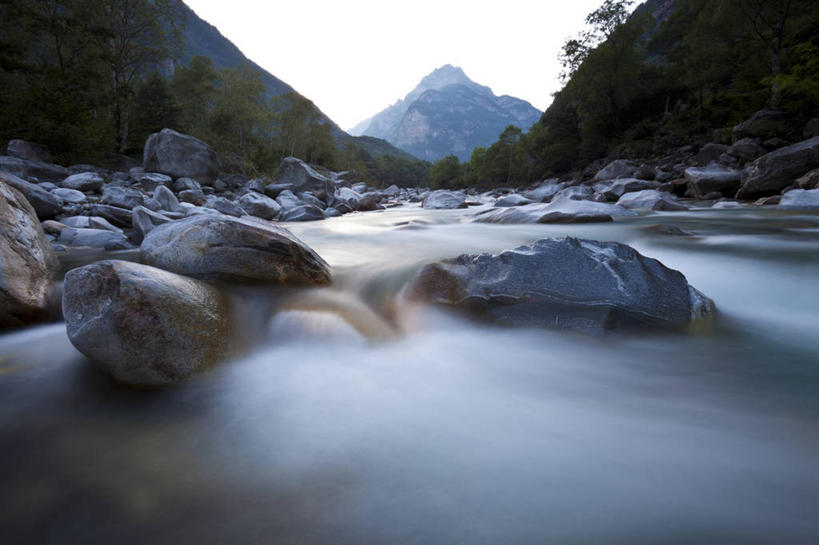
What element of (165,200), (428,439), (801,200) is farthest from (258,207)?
(801,200)

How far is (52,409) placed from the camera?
4.54 feet

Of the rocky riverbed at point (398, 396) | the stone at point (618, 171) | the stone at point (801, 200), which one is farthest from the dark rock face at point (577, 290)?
the stone at point (618, 171)

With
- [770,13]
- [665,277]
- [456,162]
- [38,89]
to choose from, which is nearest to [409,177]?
[456,162]

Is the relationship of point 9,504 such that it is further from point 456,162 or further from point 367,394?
point 456,162

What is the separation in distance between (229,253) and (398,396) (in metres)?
1.62

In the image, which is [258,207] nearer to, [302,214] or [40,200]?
[302,214]

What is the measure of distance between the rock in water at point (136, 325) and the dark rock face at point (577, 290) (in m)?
1.43

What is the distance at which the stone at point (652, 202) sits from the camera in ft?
29.4

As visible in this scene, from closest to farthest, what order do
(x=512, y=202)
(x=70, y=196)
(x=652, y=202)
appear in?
(x=70, y=196) → (x=652, y=202) → (x=512, y=202)

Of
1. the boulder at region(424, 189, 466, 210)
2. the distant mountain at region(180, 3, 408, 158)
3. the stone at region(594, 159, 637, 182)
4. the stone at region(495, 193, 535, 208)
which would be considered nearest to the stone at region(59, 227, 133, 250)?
the boulder at region(424, 189, 466, 210)

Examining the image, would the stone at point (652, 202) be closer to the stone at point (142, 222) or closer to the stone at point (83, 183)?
the stone at point (142, 222)

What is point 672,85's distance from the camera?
32.8m

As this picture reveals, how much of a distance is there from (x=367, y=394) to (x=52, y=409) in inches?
47.7

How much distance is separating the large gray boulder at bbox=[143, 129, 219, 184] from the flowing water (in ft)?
46.2
